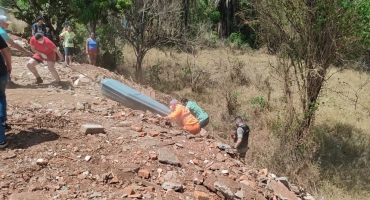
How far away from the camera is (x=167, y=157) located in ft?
13.6

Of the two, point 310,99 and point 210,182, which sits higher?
point 310,99

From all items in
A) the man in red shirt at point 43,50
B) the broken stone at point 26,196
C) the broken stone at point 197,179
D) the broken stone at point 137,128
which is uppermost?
the man in red shirt at point 43,50

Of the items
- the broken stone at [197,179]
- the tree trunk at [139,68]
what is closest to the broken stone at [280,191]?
the broken stone at [197,179]

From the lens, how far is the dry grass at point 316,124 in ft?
23.5

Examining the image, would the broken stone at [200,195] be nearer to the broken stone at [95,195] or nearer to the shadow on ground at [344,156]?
the broken stone at [95,195]

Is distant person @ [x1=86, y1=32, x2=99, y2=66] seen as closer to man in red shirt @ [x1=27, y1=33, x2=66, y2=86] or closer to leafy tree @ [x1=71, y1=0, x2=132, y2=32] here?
leafy tree @ [x1=71, y1=0, x2=132, y2=32]

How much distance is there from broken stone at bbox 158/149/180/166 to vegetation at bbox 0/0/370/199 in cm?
347

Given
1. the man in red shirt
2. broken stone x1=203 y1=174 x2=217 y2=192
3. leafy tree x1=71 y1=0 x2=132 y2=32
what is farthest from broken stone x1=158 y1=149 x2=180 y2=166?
leafy tree x1=71 y1=0 x2=132 y2=32

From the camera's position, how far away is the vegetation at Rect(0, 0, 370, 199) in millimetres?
7344

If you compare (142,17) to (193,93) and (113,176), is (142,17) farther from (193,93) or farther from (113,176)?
(113,176)

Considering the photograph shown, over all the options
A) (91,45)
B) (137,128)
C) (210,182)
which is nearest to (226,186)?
(210,182)

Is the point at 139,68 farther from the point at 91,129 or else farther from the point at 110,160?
the point at 110,160

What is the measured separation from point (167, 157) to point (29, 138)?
5.28 feet

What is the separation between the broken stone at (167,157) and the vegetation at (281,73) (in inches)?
136
